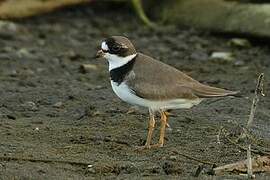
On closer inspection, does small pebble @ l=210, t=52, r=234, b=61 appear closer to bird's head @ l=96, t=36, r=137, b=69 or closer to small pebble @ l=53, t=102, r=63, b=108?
small pebble @ l=53, t=102, r=63, b=108

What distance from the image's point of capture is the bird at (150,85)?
19.9ft

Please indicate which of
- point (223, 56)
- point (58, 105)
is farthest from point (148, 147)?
point (223, 56)

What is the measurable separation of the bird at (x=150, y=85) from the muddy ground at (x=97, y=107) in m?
→ 0.32

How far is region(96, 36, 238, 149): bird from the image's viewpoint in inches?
238

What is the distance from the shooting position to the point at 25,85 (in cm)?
872

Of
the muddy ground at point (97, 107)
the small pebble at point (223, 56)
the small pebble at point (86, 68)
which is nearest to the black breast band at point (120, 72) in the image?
the muddy ground at point (97, 107)

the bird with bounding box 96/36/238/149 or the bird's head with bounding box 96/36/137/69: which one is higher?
the bird's head with bounding box 96/36/137/69

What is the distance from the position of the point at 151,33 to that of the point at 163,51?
1332 millimetres

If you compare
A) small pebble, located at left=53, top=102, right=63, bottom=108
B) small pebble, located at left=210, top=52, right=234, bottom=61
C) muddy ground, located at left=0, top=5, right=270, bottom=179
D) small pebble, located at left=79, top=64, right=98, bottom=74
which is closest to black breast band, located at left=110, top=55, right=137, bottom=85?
muddy ground, located at left=0, top=5, right=270, bottom=179

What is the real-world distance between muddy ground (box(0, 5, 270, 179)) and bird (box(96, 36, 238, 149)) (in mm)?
319

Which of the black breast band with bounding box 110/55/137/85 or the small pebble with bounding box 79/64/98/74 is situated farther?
the small pebble with bounding box 79/64/98/74

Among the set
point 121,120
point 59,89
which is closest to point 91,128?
point 121,120

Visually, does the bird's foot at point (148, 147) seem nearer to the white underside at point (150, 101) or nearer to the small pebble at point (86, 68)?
the white underside at point (150, 101)

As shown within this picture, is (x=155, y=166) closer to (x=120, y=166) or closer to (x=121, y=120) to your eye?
(x=120, y=166)
